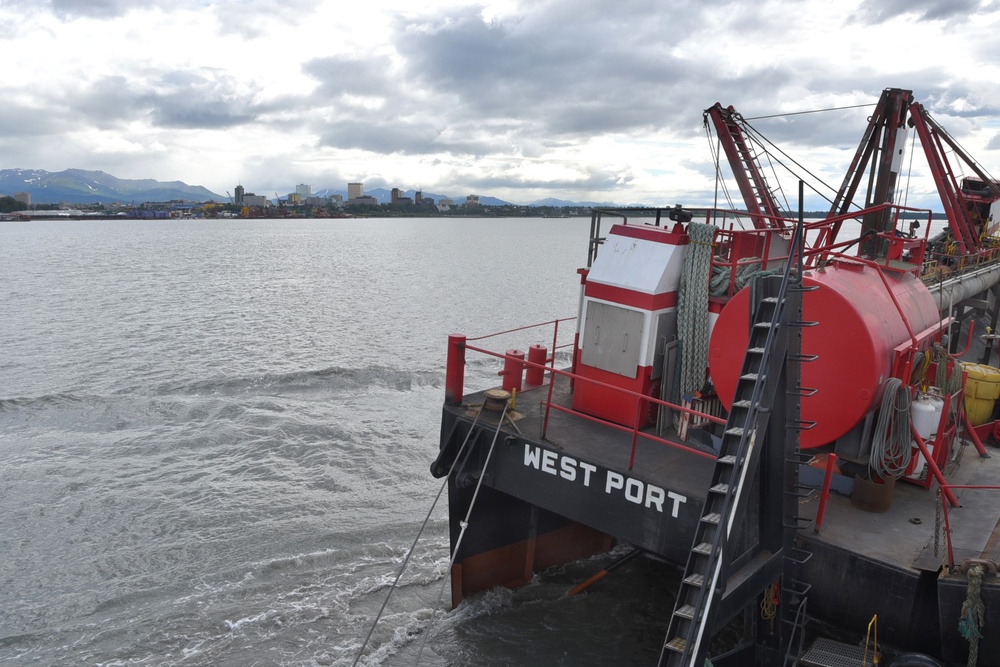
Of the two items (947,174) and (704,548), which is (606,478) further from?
(947,174)

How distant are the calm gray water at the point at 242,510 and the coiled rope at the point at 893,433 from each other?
502 cm

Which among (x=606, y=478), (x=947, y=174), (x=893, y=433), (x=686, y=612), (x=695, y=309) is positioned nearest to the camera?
(x=686, y=612)

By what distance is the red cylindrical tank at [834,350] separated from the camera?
830 cm

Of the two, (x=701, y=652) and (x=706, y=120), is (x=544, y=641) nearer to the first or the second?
(x=701, y=652)

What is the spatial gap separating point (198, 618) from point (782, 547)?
31.6 ft

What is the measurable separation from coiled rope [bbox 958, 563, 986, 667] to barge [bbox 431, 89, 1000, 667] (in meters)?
0.02

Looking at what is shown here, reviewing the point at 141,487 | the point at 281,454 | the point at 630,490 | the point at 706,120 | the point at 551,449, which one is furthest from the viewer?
the point at 706,120

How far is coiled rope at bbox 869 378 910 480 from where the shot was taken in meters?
8.34

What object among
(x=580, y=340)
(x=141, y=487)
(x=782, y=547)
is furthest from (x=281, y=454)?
(x=782, y=547)

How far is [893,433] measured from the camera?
27.5 feet

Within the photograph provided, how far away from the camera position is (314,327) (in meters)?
34.4

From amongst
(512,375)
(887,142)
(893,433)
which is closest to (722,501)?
(893,433)

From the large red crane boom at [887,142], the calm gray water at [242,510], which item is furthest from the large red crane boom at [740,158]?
the calm gray water at [242,510]

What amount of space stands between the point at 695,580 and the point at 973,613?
3.28 metres
